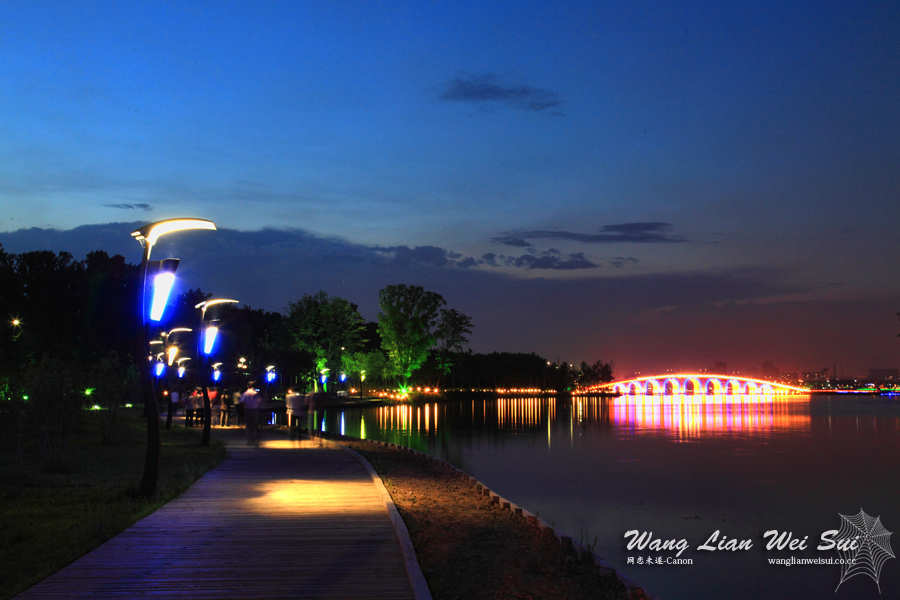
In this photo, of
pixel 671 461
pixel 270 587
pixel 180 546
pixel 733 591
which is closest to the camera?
pixel 270 587

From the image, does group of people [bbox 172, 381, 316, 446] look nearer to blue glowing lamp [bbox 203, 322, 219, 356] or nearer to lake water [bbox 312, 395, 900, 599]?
blue glowing lamp [bbox 203, 322, 219, 356]

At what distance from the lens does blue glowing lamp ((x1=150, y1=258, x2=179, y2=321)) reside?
12195mm

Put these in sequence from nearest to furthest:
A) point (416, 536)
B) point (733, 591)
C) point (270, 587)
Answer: point (270, 587) < point (416, 536) < point (733, 591)

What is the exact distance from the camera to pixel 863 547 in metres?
15.3

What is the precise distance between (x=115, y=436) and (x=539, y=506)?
1267 centimetres

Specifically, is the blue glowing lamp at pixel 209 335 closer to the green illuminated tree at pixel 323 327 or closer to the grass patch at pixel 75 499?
the grass patch at pixel 75 499

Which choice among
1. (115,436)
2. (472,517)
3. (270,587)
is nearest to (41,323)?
(115,436)

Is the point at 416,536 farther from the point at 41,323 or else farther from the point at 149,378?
the point at 41,323

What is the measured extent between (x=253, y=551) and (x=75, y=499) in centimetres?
523

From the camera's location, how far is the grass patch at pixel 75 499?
7.99m

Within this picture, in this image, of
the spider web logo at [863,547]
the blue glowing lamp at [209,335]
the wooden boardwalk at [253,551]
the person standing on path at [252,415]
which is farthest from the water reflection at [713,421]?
the wooden boardwalk at [253,551]

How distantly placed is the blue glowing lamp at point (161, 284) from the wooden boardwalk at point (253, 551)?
3079mm

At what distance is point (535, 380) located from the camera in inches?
6590

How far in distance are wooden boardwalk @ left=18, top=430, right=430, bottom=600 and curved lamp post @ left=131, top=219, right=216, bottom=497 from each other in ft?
2.41
